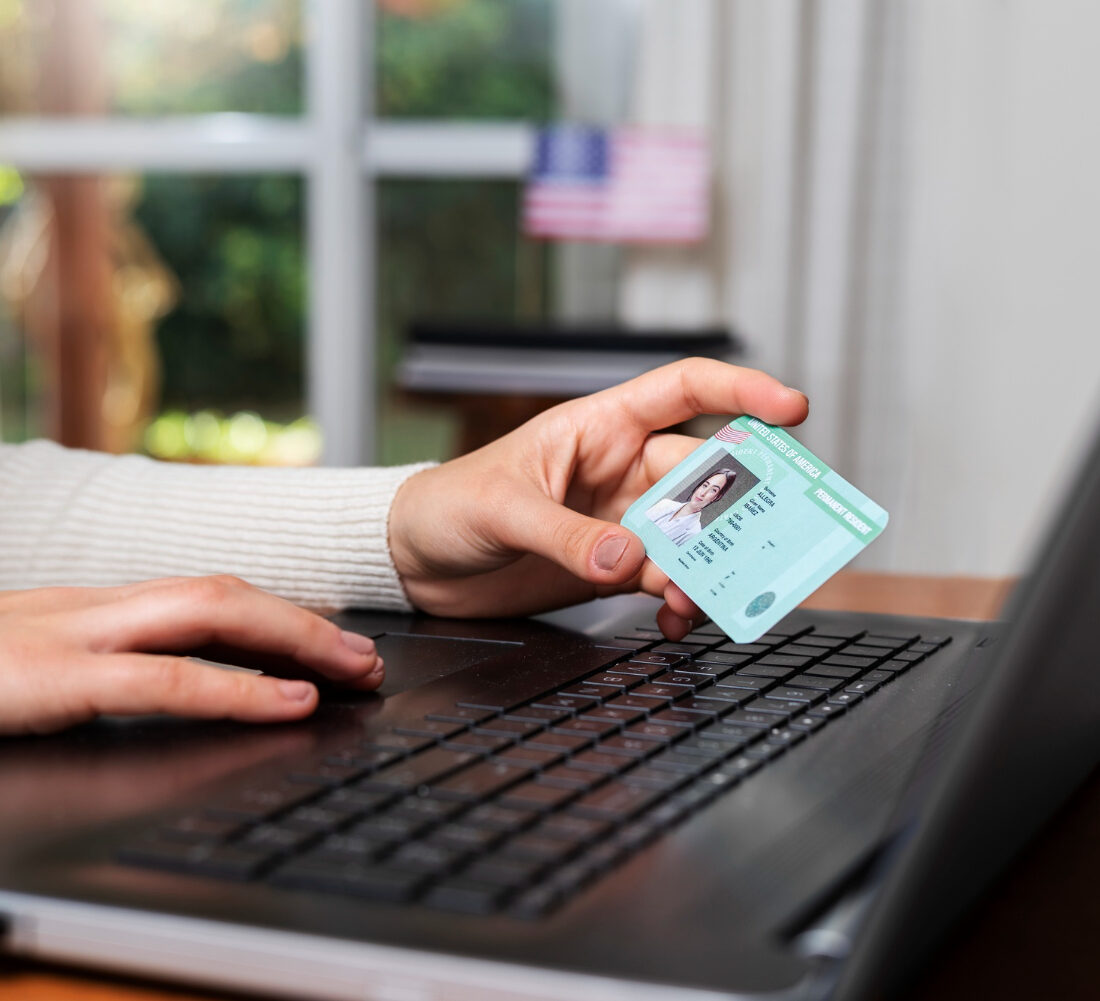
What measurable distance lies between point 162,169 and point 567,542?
2.39m

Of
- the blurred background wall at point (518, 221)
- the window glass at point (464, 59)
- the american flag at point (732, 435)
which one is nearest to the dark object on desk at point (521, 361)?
the blurred background wall at point (518, 221)

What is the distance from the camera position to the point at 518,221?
270 centimetres

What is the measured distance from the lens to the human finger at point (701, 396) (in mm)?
797

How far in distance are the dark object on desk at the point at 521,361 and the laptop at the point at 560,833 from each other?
55.1 inches

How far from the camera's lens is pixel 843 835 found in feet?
1.37

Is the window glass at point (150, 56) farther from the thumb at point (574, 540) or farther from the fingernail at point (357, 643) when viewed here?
the fingernail at point (357, 643)

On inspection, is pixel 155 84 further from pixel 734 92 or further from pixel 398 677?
pixel 398 677

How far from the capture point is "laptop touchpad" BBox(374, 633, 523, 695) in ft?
2.17

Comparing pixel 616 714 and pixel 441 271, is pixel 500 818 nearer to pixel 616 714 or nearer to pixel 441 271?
pixel 616 714

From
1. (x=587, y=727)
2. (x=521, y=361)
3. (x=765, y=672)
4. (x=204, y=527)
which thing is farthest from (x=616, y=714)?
(x=521, y=361)

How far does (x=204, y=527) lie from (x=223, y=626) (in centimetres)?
42

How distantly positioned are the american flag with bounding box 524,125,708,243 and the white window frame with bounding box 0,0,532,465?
17cm

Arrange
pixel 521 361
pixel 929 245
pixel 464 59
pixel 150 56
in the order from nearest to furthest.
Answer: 1. pixel 521 361
2. pixel 929 245
3. pixel 464 59
4. pixel 150 56

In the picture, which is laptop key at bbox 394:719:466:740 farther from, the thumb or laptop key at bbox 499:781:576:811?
the thumb
